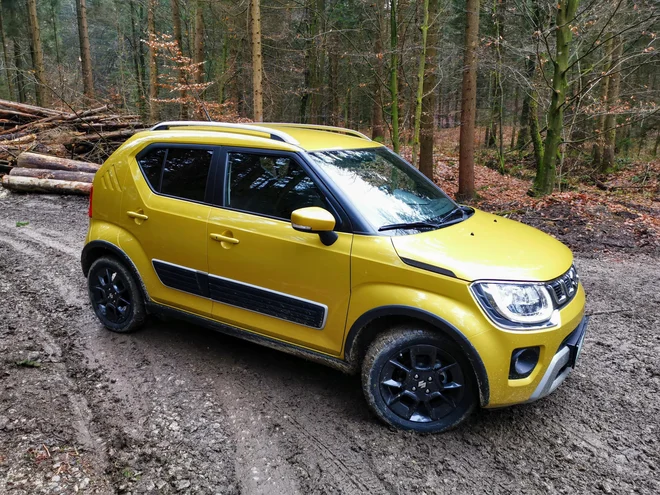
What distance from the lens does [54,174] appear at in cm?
1172

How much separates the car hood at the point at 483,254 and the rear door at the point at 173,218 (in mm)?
1766

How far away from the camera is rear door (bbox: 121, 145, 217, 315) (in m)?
3.91

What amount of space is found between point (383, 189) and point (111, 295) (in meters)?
2.90

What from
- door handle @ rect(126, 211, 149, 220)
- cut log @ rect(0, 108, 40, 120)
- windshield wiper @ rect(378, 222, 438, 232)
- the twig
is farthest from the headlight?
cut log @ rect(0, 108, 40, 120)

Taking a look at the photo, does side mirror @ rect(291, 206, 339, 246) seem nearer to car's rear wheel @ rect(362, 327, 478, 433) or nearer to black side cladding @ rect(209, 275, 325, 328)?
black side cladding @ rect(209, 275, 325, 328)

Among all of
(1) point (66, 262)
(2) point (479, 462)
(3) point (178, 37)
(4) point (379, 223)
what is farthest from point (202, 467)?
(3) point (178, 37)

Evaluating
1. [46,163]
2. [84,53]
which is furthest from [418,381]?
[84,53]

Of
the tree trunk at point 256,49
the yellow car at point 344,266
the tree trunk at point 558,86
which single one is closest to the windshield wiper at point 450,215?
the yellow car at point 344,266

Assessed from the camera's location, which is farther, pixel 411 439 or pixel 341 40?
pixel 341 40

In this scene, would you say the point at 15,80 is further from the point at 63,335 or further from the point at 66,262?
the point at 63,335

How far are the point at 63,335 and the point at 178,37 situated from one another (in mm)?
18612

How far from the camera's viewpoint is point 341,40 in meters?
19.2

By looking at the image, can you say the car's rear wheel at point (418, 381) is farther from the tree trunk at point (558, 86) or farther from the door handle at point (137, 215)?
the tree trunk at point (558, 86)

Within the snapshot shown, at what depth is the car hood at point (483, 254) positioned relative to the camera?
9.56 ft
